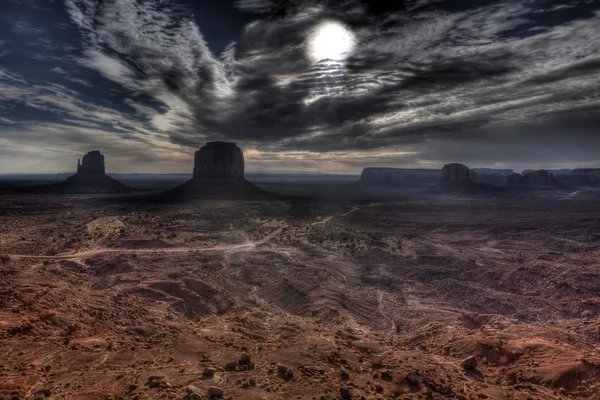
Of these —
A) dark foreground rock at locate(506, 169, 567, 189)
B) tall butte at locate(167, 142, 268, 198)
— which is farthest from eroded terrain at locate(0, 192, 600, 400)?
dark foreground rock at locate(506, 169, 567, 189)

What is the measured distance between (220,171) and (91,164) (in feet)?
264

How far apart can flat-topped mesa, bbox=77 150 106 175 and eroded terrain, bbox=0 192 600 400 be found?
403 feet

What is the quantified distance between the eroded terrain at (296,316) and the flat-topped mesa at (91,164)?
122935 millimetres

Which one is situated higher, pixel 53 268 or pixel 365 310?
pixel 53 268

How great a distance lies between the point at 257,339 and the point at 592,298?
71.0 feet

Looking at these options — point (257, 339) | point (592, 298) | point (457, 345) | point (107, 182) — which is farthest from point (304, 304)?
point (107, 182)

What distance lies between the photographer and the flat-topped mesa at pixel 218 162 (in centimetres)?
11031

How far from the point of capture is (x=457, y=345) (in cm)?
1323

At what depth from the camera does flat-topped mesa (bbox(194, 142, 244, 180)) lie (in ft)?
362

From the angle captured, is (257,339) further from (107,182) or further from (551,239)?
(107,182)

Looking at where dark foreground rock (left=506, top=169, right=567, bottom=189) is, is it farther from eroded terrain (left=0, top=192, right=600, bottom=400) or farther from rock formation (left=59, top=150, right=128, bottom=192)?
rock formation (left=59, top=150, right=128, bottom=192)

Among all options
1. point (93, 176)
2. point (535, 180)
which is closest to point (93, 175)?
point (93, 176)

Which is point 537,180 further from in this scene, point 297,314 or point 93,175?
point 93,175

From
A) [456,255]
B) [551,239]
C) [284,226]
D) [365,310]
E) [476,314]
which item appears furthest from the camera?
[284,226]
